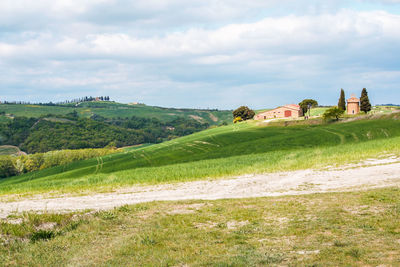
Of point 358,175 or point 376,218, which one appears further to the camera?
point 358,175

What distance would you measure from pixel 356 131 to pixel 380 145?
27592mm

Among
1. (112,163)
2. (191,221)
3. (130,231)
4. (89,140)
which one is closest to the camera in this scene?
(130,231)

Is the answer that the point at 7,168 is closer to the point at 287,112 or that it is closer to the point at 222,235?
the point at 287,112

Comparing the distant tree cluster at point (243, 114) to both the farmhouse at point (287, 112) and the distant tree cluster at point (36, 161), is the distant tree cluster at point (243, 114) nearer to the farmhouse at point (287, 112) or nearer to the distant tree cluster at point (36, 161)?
the farmhouse at point (287, 112)

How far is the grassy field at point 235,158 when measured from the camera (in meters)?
37.0

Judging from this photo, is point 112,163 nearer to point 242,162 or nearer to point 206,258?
point 242,162

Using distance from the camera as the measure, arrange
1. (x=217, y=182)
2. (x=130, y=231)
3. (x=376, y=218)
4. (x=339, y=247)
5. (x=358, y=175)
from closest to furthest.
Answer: (x=339, y=247)
(x=376, y=218)
(x=130, y=231)
(x=358, y=175)
(x=217, y=182)

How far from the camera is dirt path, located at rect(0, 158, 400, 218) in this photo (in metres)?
23.9

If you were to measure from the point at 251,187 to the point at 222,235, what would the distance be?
1542cm

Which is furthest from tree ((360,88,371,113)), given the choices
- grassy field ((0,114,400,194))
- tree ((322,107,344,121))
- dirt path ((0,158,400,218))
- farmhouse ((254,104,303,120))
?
dirt path ((0,158,400,218))

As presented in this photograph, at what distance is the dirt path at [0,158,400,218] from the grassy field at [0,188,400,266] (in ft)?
19.0

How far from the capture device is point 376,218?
13.3 metres

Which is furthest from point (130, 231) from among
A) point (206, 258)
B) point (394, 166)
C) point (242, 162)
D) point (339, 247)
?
point (242, 162)

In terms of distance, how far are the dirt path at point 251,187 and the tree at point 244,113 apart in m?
109
